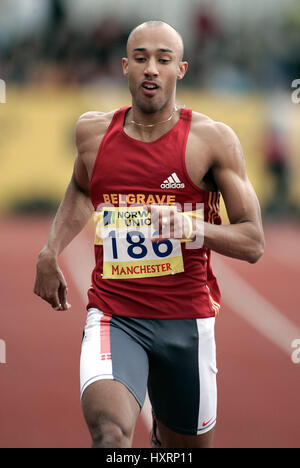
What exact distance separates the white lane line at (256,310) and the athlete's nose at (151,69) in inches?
191

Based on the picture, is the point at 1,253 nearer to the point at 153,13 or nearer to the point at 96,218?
the point at 153,13

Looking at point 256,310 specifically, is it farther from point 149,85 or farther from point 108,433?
point 108,433

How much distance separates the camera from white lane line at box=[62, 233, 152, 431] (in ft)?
37.0

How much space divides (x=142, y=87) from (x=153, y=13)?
16.1 metres

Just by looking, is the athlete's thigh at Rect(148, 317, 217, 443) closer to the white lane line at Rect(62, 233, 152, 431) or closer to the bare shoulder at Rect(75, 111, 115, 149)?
the bare shoulder at Rect(75, 111, 115, 149)

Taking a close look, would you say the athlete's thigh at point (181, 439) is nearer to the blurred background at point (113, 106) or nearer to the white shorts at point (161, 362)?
the white shorts at point (161, 362)

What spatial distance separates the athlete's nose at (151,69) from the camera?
3621 millimetres

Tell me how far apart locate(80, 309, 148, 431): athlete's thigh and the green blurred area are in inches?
509

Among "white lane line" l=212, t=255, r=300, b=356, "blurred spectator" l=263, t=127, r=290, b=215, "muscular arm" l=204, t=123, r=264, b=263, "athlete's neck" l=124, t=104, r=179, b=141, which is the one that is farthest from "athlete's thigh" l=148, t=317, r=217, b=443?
"blurred spectator" l=263, t=127, r=290, b=215

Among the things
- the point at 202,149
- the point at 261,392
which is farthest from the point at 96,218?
the point at 261,392

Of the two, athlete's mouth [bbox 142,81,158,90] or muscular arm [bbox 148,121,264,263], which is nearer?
muscular arm [bbox 148,121,264,263]

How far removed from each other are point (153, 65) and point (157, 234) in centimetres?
77

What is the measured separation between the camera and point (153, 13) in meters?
19.1
